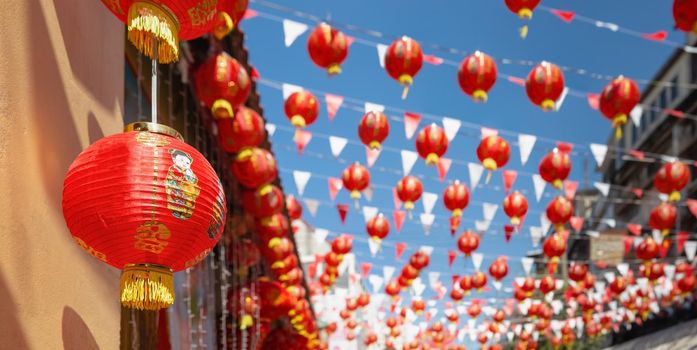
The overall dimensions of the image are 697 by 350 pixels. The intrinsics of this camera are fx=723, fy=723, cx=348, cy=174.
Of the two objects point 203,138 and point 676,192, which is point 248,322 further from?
point 676,192

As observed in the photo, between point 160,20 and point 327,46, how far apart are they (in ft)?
13.4

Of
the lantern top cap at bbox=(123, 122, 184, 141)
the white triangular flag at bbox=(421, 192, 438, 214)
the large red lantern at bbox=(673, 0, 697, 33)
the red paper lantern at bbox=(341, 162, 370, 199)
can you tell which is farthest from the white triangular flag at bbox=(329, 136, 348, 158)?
the lantern top cap at bbox=(123, 122, 184, 141)

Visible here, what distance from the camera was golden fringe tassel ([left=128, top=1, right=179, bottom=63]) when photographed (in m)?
3.21

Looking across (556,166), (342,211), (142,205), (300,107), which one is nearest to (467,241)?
(342,211)

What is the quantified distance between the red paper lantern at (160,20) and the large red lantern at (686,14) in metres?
3.62

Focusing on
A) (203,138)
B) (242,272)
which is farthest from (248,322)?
(203,138)

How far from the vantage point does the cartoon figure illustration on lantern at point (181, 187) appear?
2.97 m

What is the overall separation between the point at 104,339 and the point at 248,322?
5.16 m

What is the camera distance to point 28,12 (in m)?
3.45

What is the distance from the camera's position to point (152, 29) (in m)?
3.24

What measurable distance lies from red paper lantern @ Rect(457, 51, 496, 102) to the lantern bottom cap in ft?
17.4

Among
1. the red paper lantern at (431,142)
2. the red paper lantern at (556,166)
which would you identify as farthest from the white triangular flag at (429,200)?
the red paper lantern at (431,142)

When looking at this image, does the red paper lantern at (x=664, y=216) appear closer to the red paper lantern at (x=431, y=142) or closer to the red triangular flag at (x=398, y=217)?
the red triangular flag at (x=398, y=217)

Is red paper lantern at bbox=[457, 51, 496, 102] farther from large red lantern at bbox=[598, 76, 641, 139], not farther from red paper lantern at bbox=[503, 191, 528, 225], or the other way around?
red paper lantern at bbox=[503, 191, 528, 225]
